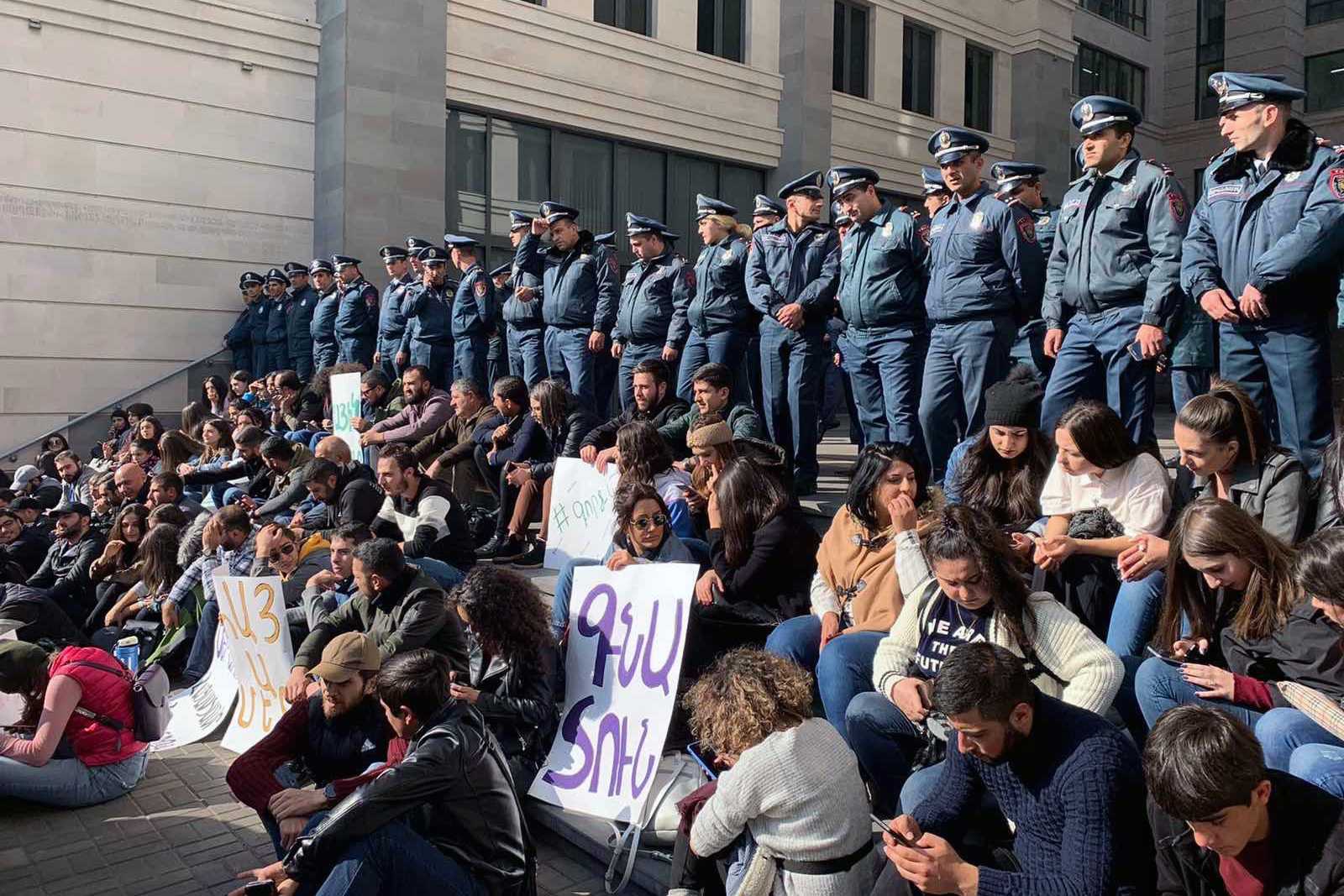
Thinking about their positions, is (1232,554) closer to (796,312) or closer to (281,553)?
(796,312)

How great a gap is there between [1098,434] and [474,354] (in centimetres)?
850

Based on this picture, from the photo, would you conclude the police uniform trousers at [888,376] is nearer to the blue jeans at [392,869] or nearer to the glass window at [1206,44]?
the blue jeans at [392,869]

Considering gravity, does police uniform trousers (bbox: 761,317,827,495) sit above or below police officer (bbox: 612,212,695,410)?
below

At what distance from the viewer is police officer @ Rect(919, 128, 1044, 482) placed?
6238mm

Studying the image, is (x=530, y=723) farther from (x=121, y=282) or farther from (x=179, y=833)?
(x=121, y=282)

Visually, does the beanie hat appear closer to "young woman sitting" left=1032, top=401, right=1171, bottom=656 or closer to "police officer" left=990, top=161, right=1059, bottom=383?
"young woman sitting" left=1032, top=401, right=1171, bottom=656

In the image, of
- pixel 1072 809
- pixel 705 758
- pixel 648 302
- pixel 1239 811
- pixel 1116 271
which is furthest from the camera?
pixel 648 302

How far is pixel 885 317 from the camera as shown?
22.7 ft

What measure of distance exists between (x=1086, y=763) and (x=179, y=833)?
13.3 feet

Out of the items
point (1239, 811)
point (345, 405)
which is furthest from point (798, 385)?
point (345, 405)

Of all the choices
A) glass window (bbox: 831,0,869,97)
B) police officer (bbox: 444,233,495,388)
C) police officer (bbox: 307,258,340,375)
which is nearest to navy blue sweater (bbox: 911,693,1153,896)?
police officer (bbox: 444,233,495,388)

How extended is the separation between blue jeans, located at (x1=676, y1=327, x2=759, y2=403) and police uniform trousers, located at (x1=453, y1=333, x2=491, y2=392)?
11.8ft

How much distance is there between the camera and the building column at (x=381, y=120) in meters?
16.2

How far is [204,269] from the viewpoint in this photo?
53.5ft
